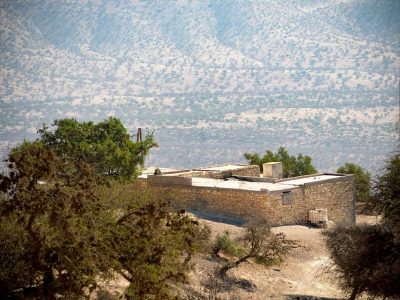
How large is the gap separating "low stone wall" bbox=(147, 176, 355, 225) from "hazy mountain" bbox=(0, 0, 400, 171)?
58.3m

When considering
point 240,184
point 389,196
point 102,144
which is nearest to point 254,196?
point 240,184

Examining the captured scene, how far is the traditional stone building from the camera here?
116 feet

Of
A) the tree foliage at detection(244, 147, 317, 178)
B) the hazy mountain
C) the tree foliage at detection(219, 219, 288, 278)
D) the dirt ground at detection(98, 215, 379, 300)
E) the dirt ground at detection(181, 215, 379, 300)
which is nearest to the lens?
the dirt ground at detection(98, 215, 379, 300)

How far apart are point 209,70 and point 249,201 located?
10905 centimetres

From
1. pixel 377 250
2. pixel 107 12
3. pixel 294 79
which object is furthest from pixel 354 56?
pixel 377 250

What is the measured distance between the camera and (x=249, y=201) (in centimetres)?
3528

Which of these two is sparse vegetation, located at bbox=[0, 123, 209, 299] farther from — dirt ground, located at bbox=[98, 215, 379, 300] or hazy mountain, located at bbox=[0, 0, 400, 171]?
→ hazy mountain, located at bbox=[0, 0, 400, 171]

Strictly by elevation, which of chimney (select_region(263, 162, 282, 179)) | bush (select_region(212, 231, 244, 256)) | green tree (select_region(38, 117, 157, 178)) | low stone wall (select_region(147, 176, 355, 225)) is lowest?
bush (select_region(212, 231, 244, 256))

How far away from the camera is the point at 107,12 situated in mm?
159375

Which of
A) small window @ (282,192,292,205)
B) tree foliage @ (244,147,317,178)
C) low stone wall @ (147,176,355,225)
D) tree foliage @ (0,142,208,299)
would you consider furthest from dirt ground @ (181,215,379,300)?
tree foliage @ (244,147,317,178)

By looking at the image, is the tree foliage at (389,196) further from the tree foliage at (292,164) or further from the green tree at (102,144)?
the tree foliage at (292,164)

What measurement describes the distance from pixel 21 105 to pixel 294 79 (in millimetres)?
49956

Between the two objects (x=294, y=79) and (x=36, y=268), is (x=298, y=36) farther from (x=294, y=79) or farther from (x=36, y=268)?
(x=36, y=268)

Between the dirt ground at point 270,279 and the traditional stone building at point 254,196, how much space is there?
6.50 ft
